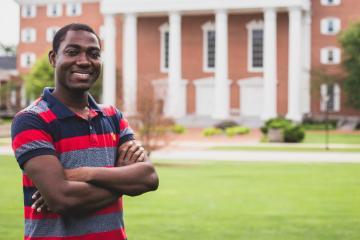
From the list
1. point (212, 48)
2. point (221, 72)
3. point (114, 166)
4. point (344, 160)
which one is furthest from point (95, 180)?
point (212, 48)

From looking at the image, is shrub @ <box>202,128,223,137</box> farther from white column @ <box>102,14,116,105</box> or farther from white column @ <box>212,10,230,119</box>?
white column @ <box>102,14,116,105</box>

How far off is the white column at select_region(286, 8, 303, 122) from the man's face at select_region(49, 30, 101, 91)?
182 feet

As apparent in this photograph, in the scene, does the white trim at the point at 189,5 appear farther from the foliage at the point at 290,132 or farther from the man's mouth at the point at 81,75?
the man's mouth at the point at 81,75

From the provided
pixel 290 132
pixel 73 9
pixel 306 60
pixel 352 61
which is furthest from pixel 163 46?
pixel 290 132

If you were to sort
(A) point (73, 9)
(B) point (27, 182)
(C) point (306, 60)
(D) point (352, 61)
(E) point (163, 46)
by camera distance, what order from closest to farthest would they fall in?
(B) point (27, 182) → (D) point (352, 61) → (C) point (306, 60) → (E) point (163, 46) → (A) point (73, 9)

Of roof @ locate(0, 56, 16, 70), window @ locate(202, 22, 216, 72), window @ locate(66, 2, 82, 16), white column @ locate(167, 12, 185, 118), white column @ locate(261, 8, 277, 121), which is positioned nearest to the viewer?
white column @ locate(261, 8, 277, 121)

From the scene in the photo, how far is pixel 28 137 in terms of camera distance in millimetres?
3908

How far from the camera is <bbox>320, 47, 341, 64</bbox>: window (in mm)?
63844

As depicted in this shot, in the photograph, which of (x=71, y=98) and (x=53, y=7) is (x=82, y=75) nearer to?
(x=71, y=98)

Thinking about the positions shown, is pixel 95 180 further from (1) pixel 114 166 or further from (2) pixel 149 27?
(2) pixel 149 27

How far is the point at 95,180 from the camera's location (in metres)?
4.02

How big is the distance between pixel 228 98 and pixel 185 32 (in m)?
7.34

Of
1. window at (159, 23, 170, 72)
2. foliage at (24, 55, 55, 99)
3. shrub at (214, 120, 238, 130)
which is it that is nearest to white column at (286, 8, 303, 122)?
shrub at (214, 120, 238, 130)

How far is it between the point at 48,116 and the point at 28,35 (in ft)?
238
